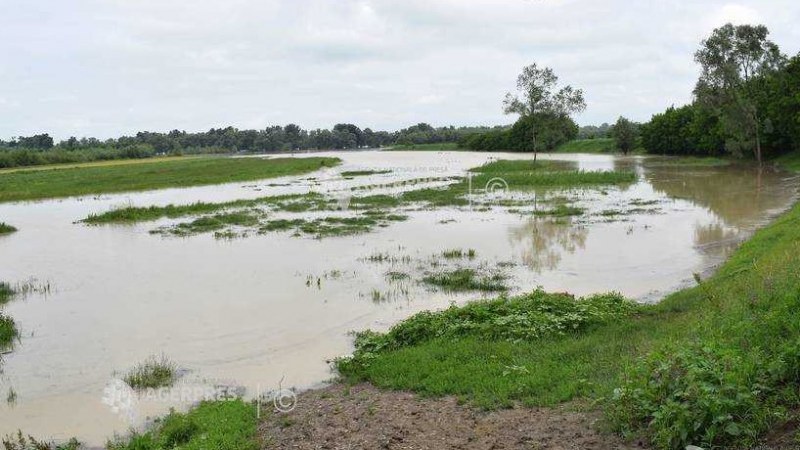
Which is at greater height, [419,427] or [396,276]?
[419,427]

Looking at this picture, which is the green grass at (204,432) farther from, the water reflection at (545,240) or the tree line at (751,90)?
the tree line at (751,90)

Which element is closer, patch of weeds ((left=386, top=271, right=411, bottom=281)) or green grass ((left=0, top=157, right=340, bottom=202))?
patch of weeds ((left=386, top=271, right=411, bottom=281))

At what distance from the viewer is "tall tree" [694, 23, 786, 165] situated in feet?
168

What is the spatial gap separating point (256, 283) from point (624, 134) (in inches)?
3715

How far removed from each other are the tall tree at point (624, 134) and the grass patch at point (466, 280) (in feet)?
300

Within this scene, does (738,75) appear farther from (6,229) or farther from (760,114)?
(6,229)

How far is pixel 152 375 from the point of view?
34.6 feet

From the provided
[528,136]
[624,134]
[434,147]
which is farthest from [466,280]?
[434,147]

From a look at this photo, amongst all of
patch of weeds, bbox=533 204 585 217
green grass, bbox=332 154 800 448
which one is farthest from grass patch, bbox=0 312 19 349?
patch of weeds, bbox=533 204 585 217

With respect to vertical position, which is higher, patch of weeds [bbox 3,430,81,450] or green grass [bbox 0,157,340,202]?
green grass [bbox 0,157,340,202]

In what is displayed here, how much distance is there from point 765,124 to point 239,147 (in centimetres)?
16661

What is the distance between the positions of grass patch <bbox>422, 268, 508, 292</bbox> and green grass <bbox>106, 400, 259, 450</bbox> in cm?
804

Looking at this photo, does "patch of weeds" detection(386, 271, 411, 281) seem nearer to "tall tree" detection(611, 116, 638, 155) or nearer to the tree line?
the tree line

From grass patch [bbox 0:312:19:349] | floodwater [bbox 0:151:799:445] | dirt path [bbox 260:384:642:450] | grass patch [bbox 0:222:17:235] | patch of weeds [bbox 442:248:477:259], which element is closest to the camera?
dirt path [bbox 260:384:642:450]
